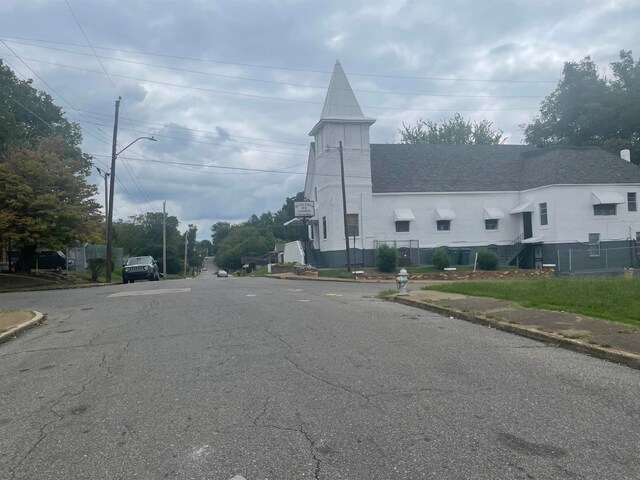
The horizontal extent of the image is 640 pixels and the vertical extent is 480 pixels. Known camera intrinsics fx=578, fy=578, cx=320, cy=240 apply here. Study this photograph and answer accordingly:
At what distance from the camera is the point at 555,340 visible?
9.20 m

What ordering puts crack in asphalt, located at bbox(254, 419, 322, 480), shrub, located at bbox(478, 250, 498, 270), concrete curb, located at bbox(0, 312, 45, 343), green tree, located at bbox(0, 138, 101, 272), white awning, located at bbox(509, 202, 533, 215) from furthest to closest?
1. white awning, located at bbox(509, 202, 533, 215)
2. shrub, located at bbox(478, 250, 498, 270)
3. green tree, located at bbox(0, 138, 101, 272)
4. concrete curb, located at bbox(0, 312, 45, 343)
5. crack in asphalt, located at bbox(254, 419, 322, 480)

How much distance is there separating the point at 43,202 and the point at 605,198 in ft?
112

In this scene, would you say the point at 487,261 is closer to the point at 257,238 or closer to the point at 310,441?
the point at 310,441

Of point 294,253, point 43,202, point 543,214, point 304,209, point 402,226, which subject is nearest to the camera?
point 43,202

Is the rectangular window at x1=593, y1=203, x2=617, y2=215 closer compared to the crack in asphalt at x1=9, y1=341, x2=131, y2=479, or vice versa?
the crack in asphalt at x1=9, y1=341, x2=131, y2=479

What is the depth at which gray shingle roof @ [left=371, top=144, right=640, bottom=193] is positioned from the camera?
39.8 m

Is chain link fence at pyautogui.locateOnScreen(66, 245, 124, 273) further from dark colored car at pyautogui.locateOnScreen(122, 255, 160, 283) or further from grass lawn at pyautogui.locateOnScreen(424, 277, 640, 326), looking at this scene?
grass lawn at pyautogui.locateOnScreen(424, 277, 640, 326)

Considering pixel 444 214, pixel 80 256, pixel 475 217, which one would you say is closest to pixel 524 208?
pixel 475 217

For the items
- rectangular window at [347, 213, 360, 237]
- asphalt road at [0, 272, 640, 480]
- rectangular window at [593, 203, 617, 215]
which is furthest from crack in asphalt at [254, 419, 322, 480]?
rectangular window at [593, 203, 617, 215]

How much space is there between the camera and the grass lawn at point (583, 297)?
1112 cm

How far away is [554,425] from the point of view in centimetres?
527

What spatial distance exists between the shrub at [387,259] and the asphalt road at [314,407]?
79.3 feet

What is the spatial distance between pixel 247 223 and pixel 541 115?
378ft

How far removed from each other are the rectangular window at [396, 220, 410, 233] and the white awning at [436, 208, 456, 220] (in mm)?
2167
